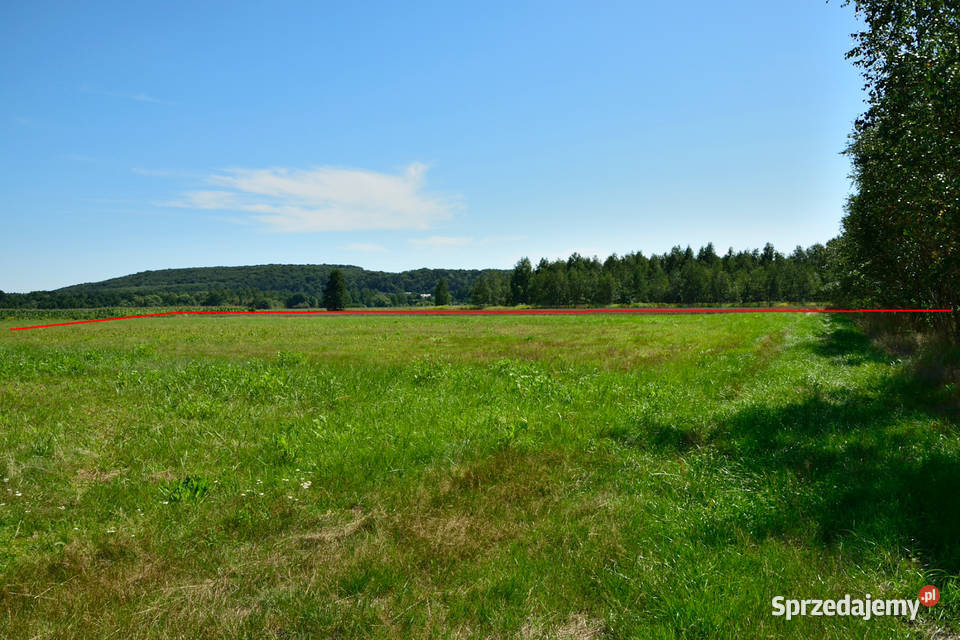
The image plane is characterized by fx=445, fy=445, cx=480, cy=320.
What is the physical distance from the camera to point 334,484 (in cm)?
668

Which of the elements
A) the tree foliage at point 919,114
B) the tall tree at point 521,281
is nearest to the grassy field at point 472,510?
the tree foliage at point 919,114

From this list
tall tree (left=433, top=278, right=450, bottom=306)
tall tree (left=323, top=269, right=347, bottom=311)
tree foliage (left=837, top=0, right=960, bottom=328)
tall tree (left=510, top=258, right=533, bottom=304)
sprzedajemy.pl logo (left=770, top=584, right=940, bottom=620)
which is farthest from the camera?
tall tree (left=433, top=278, right=450, bottom=306)

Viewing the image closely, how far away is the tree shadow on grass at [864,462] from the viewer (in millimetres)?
4988

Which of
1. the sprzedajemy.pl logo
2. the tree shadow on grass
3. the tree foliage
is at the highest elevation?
the tree foliage

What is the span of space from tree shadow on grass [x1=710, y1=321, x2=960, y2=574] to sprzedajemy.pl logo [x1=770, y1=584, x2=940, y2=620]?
699 millimetres

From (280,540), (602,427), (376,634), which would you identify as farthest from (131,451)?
(602,427)

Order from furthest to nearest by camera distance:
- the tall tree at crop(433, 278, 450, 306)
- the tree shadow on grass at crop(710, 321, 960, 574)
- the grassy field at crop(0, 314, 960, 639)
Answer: the tall tree at crop(433, 278, 450, 306) < the tree shadow on grass at crop(710, 321, 960, 574) < the grassy field at crop(0, 314, 960, 639)

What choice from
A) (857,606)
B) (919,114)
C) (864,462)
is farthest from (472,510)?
(919,114)

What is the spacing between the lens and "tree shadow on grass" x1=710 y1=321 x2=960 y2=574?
4988mm

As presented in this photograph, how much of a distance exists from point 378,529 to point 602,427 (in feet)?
17.7

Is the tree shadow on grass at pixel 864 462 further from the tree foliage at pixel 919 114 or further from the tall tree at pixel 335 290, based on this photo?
the tall tree at pixel 335 290

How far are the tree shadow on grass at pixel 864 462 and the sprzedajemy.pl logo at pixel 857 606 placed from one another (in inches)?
27.5

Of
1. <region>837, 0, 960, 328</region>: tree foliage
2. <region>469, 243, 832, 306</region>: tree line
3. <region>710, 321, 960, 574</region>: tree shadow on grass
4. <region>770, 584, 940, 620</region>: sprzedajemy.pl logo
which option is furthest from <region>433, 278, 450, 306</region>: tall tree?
<region>770, 584, 940, 620</region>: sprzedajemy.pl logo

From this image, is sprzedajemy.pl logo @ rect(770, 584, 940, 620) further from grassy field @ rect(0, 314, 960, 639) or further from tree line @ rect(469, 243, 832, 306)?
tree line @ rect(469, 243, 832, 306)
